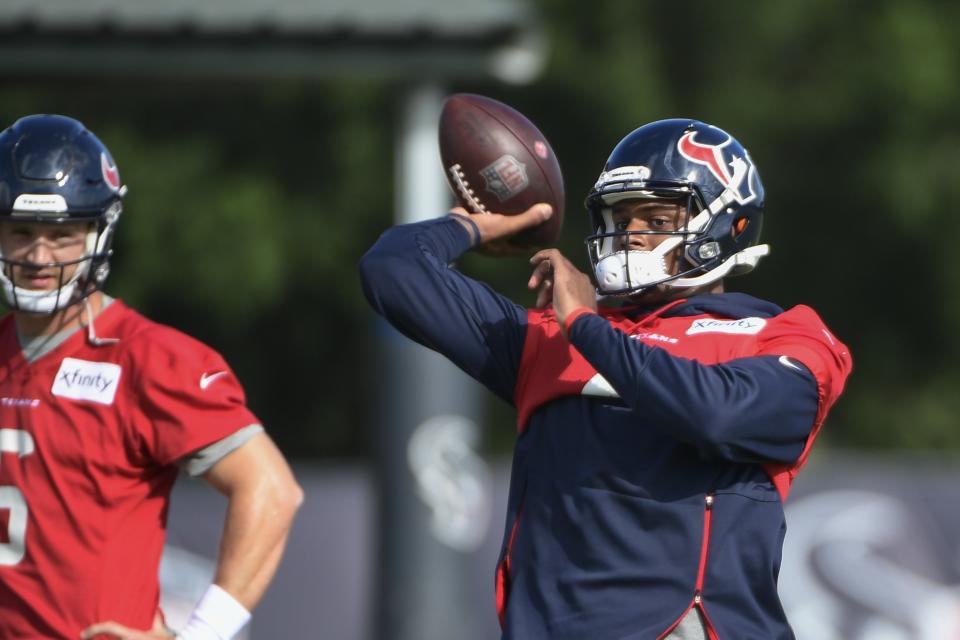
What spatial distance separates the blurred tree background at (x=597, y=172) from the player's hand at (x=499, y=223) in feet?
39.3

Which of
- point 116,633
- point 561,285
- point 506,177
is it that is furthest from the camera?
point 506,177

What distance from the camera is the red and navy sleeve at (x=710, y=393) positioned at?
141 inches

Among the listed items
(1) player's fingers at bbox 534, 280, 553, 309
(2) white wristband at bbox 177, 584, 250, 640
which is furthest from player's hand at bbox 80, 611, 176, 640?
(1) player's fingers at bbox 534, 280, 553, 309

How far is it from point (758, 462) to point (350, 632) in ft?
20.9

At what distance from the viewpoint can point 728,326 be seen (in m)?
3.89

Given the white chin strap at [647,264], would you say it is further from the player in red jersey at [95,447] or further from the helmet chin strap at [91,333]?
the helmet chin strap at [91,333]

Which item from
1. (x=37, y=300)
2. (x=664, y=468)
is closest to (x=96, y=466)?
(x=37, y=300)

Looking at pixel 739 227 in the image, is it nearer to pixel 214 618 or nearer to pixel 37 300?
pixel 214 618

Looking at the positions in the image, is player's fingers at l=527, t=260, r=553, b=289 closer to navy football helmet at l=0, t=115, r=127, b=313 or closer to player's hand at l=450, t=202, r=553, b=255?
player's hand at l=450, t=202, r=553, b=255

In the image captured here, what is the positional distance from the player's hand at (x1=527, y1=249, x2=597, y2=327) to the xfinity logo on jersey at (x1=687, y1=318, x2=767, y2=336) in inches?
9.6

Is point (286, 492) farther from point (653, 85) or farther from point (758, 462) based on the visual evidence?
point (653, 85)

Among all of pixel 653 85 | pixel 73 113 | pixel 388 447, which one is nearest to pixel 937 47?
pixel 653 85

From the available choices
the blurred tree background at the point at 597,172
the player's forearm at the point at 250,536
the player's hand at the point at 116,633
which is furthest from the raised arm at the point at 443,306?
the blurred tree background at the point at 597,172

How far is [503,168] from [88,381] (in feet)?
3.81
